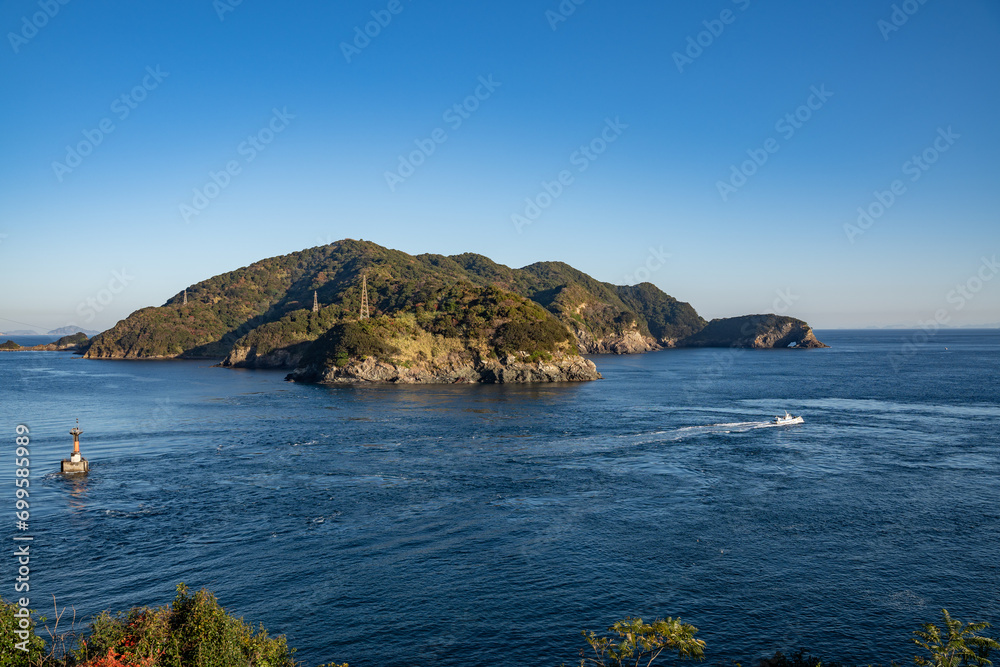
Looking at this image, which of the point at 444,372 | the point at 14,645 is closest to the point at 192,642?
the point at 14,645

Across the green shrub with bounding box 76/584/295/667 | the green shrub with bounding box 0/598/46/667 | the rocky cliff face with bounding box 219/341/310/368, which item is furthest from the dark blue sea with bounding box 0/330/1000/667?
the rocky cliff face with bounding box 219/341/310/368

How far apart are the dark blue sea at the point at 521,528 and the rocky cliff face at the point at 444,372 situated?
172 ft

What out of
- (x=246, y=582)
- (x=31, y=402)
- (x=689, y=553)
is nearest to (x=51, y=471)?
(x=246, y=582)

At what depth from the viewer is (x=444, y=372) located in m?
133

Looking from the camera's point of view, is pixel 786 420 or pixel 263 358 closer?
pixel 786 420

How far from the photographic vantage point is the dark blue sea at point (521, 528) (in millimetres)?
24859

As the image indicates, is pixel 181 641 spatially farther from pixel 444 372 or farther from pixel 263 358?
pixel 263 358

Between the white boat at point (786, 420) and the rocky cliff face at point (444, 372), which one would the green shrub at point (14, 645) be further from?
the rocky cliff face at point (444, 372)

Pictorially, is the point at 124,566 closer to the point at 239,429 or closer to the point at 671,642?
the point at 671,642

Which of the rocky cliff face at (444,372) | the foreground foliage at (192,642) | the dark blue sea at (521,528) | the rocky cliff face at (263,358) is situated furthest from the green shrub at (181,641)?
the rocky cliff face at (263,358)

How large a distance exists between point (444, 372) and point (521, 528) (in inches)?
3882

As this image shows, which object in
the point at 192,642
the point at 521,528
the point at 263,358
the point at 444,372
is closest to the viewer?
the point at 192,642

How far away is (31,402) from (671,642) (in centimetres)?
10666

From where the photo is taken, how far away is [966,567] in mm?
30281
